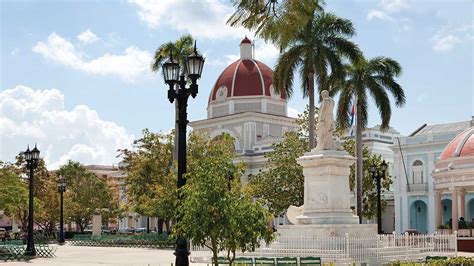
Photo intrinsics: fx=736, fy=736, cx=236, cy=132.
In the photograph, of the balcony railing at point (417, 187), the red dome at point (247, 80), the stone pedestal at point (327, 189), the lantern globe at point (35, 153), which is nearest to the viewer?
the stone pedestal at point (327, 189)

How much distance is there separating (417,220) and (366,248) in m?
40.6

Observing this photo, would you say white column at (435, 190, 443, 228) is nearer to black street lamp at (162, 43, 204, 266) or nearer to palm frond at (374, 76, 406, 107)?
palm frond at (374, 76, 406, 107)

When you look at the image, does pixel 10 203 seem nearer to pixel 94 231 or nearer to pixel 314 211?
pixel 94 231

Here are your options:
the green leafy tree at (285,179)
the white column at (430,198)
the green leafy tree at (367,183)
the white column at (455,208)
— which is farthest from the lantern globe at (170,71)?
the white column at (430,198)

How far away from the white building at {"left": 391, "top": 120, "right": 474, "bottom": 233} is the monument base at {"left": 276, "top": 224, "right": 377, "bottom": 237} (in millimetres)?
36883

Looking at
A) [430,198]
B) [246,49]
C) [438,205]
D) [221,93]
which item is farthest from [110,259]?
[246,49]

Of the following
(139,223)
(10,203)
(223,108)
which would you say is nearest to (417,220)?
(223,108)

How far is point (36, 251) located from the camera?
36375 mm

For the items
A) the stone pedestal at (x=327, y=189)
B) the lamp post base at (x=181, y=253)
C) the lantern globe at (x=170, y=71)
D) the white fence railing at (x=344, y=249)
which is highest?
the lantern globe at (x=170, y=71)

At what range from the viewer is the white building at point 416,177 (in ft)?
208

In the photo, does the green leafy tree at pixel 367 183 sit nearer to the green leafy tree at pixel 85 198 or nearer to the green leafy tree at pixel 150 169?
the green leafy tree at pixel 150 169

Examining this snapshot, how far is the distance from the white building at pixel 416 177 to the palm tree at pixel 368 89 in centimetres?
2299

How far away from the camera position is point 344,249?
25078 millimetres

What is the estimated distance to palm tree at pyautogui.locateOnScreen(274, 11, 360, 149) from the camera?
38719 millimetres
